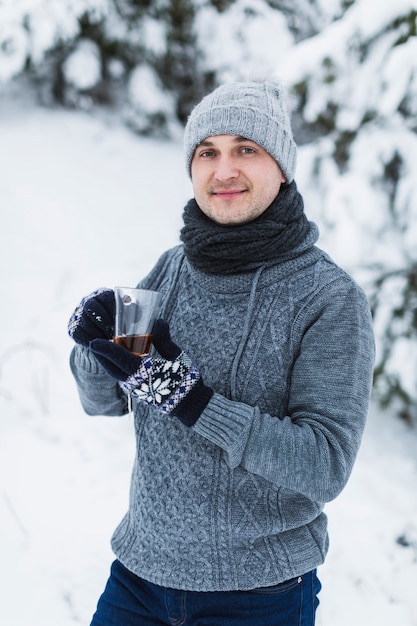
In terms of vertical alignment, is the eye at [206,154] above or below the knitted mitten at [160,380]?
above

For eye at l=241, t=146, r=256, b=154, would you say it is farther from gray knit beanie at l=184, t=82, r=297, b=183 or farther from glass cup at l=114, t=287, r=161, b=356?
glass cup at l=114, t=287, r=161, b=356

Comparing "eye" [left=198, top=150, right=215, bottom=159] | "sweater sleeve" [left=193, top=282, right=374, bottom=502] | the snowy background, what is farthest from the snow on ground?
"eye" [left=198, top=150, right=215, bottom=159]

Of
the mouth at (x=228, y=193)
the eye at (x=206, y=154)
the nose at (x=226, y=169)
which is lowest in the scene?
the mouth at (x=228, y=193)

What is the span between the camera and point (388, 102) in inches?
116

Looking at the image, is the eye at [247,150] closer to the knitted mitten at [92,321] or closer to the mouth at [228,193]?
the mouth at [228,193]

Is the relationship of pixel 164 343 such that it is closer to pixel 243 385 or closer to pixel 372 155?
pixel 243 385

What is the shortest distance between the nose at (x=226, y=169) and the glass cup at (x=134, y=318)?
38 centimetres

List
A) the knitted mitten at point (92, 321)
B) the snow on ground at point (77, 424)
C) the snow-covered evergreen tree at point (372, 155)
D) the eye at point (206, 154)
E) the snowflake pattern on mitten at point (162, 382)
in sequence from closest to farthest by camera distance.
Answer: the snowflake pattern on mitten at point (162, 382)
the knitted mitten at point (92, 321)
the eye at point (206, 154)
the snow on ground at point (77, 424)
the snow-covered evergreen tree at point (372, 155)

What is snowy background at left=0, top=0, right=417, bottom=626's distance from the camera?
243cm

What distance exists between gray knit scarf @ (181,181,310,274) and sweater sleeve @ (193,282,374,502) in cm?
18

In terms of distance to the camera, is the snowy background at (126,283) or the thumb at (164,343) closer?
the thumb at (164,343)

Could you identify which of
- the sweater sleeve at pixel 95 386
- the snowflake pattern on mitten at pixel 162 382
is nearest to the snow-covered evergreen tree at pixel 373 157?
the sweater sleeve at pixel 95 386

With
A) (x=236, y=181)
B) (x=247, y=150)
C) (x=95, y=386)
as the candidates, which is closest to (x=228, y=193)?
(x=236, y=181)

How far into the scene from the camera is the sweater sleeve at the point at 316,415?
4.24 feet
